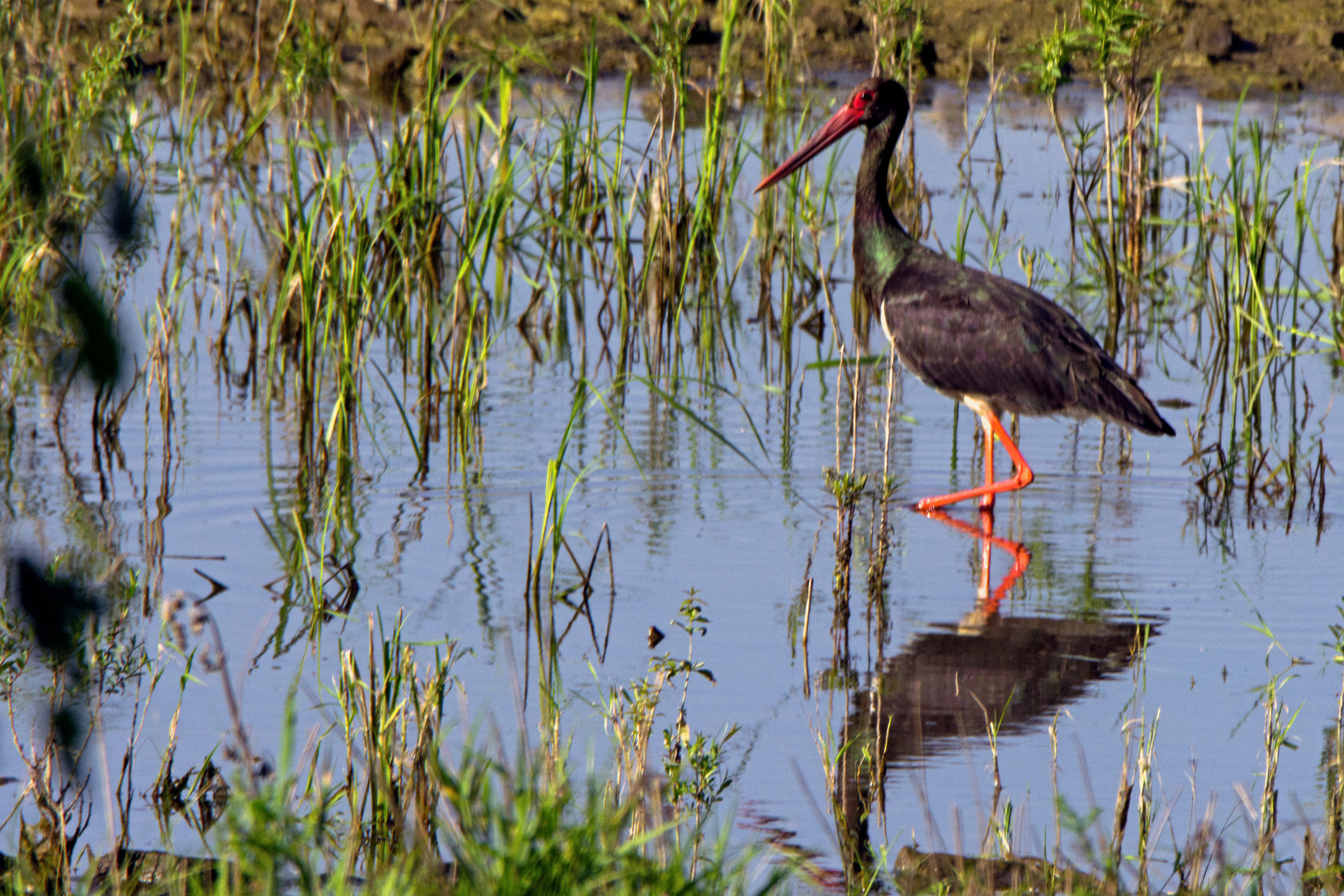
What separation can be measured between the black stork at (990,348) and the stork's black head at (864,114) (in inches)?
20.5

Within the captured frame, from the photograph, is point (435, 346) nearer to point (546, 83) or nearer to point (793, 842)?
point (793, 842)

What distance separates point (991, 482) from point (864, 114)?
1.62m

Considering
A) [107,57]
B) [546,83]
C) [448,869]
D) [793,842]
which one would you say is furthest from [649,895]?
[546,83]

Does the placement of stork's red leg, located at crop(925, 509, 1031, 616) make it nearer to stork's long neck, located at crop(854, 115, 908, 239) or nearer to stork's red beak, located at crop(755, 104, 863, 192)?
stork's long neck, located at crop(854, 115, 908, 239)

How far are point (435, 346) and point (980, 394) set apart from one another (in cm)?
227

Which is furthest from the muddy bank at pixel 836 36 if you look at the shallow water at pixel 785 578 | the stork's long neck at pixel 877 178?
the stork's long neck at pixel 877 178

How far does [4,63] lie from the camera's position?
1764 mm

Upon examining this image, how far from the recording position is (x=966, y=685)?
4.26m

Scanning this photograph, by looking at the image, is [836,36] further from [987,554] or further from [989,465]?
[987,554]

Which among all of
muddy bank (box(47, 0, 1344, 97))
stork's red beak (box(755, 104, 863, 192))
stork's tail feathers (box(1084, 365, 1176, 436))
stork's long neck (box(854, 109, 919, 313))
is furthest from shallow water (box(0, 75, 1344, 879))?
muddy bank (box(47, 0, 1344, 97))

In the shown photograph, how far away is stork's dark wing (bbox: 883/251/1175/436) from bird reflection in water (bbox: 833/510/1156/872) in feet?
3.02

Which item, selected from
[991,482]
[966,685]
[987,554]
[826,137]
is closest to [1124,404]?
[991,482]

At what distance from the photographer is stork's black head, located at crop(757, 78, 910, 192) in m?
6.68

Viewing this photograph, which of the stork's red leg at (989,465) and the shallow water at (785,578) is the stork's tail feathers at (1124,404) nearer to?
the shallow water at (785,578)
